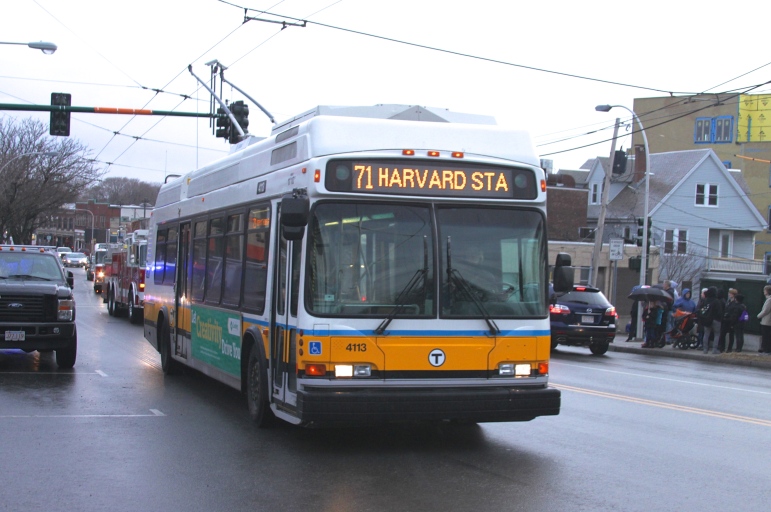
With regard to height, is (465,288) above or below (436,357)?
above

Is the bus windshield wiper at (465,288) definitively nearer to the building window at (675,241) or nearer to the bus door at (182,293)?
the bus door at (182,293)

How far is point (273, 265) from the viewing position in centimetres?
934

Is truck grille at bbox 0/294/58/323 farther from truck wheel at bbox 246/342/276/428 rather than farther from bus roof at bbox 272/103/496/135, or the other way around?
bus roof at bbox 272/103/496/135

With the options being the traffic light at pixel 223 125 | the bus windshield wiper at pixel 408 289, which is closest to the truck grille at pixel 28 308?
the bus windshield wiper at pixel 408 289

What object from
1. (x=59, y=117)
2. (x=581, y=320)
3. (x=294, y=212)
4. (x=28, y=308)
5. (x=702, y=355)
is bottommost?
(x=702, y=355)

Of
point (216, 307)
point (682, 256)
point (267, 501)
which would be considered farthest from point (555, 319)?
point (682, 256)

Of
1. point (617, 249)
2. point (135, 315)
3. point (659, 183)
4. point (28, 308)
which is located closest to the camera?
point (28, 308)

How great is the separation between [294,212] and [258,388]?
8.11ft

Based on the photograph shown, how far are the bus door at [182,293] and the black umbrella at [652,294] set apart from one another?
1485 cm

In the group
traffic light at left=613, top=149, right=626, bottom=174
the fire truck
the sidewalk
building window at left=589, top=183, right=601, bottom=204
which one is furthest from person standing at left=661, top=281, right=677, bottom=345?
building window at left=589, top=183, right=601, bottom=204

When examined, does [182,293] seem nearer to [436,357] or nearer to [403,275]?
[403,275]

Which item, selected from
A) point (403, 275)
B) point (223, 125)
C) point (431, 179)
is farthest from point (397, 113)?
point (223, 125)

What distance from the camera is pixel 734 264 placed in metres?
54.7

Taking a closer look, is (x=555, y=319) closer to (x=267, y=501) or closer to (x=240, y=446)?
(x=240, y=446)
